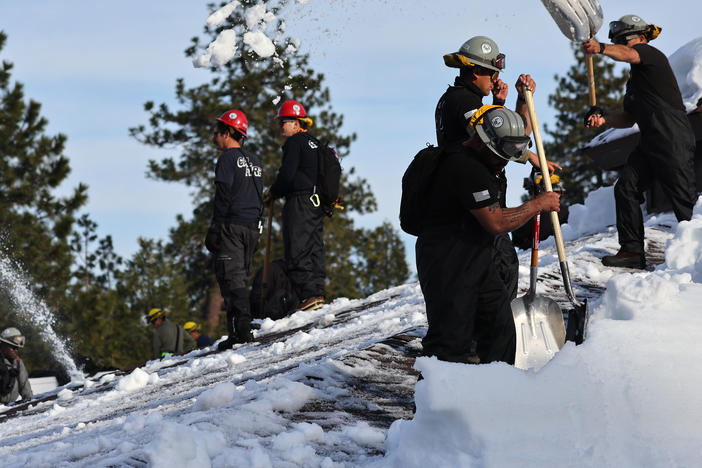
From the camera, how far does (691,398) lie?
11.6 feet

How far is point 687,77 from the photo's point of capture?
12219 millimetres

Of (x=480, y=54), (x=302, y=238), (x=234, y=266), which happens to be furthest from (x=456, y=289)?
(x=302, y=238)

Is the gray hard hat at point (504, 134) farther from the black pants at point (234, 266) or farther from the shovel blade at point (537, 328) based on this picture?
the black pants at point (234, 266)

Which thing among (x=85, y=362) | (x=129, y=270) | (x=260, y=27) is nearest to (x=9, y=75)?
(x=129, y=270)

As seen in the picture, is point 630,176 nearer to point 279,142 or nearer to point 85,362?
point 85,362

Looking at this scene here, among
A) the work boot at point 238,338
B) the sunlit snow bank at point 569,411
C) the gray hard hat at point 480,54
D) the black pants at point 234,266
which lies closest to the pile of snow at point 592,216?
the work boot at point 238,338

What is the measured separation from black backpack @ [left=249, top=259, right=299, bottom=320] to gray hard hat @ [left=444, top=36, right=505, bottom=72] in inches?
226

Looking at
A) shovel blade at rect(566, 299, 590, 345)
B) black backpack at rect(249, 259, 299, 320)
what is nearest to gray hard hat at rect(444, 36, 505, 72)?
shovel blade at rect(566, 299, 590, 345)

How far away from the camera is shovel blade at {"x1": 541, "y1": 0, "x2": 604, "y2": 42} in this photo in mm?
6629

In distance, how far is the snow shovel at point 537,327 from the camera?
190 inches

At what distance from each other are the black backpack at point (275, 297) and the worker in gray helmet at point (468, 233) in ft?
20.5

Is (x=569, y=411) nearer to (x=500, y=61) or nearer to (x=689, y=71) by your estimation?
(x=500, y=61)

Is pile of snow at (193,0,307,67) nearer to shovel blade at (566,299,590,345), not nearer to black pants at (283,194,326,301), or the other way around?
black pants at (283,194,326,301)

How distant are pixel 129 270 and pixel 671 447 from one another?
97.8 feet
